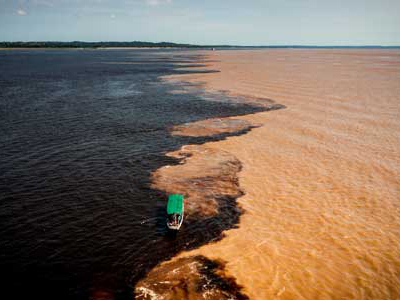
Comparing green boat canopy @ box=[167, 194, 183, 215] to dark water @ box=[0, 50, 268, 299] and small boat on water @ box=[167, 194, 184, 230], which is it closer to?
small boat on water @ box=[167, 194, 184, 230]

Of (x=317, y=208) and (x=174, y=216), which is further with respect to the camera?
(x=317, y=208)

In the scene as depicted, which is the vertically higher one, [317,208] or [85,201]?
[317,208]

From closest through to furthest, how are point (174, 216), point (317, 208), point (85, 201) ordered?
1. point (174, 216)
2. point (317, 208)
3. point (85, 201)

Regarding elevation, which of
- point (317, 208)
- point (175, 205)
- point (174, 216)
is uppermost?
point (175, 205)

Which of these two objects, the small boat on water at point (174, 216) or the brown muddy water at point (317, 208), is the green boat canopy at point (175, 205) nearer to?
the small boat on water at point (174, 216)

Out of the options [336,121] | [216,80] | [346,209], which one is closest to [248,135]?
[336,121]

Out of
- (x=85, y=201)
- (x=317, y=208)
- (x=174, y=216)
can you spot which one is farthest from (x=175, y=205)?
(x=317, y=208)

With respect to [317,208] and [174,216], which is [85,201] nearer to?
[174,216]

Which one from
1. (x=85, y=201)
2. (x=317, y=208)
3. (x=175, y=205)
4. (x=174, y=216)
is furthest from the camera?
(x=85, y=201)
